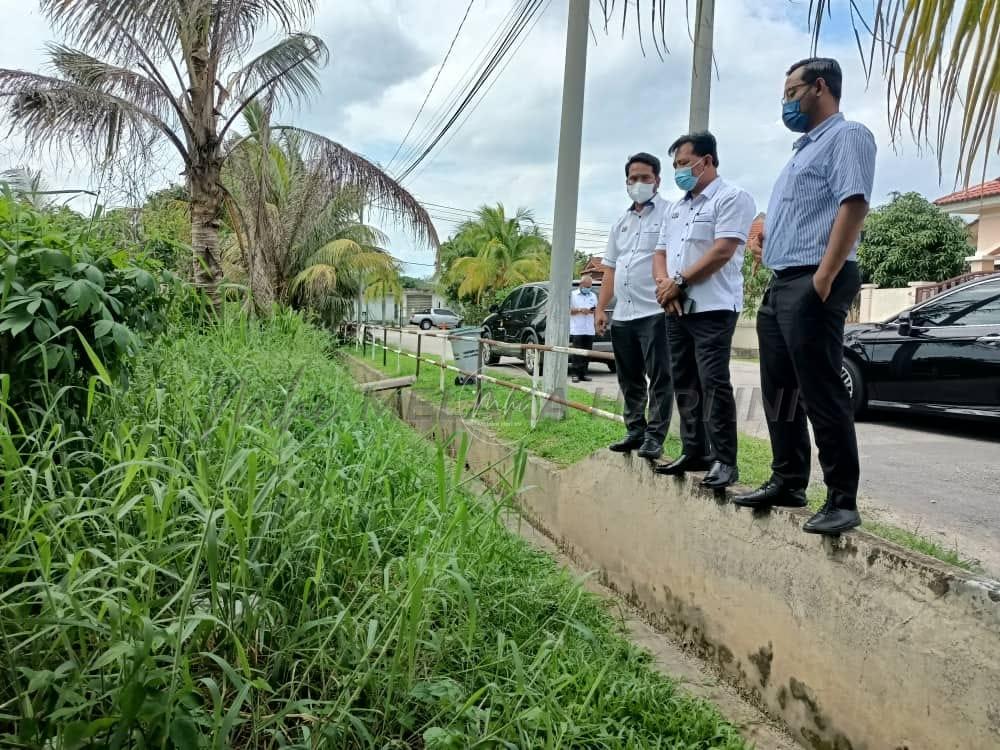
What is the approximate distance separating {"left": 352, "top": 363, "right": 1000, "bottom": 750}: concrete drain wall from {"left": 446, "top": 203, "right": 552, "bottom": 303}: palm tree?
2428cm

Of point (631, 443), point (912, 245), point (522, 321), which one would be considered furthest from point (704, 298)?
point (912, 245)

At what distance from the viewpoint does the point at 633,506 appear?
12.5 feet

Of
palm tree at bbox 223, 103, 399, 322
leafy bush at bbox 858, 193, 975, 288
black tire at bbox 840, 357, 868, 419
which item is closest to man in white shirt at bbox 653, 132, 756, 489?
black tire at bbox 840, 357, 868, 419

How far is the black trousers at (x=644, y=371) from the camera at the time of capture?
12.4ft

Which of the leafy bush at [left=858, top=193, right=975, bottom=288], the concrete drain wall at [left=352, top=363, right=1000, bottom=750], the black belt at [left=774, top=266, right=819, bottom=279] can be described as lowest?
the concrete drain wall at [left=352, top=363, right=1000, bottom=750]

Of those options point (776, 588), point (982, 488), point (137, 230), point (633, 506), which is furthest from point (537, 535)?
point (137, 230)

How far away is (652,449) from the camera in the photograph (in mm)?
3729

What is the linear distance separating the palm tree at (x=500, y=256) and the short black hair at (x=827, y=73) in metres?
24.9

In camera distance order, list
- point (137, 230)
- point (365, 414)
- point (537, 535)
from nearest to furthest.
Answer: point (365, 414)
point (537, 535)
point (137, 230)

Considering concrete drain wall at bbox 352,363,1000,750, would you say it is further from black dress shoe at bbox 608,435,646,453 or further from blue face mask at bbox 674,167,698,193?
blue face mask at bbox 674,167,698,193

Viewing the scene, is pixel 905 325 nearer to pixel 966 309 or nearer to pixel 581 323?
pixel 966 309

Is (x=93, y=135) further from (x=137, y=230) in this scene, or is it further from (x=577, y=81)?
(x=577, y=81)

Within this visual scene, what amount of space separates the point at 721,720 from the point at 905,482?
261cm

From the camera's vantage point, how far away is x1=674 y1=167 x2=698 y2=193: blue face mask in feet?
11.2
